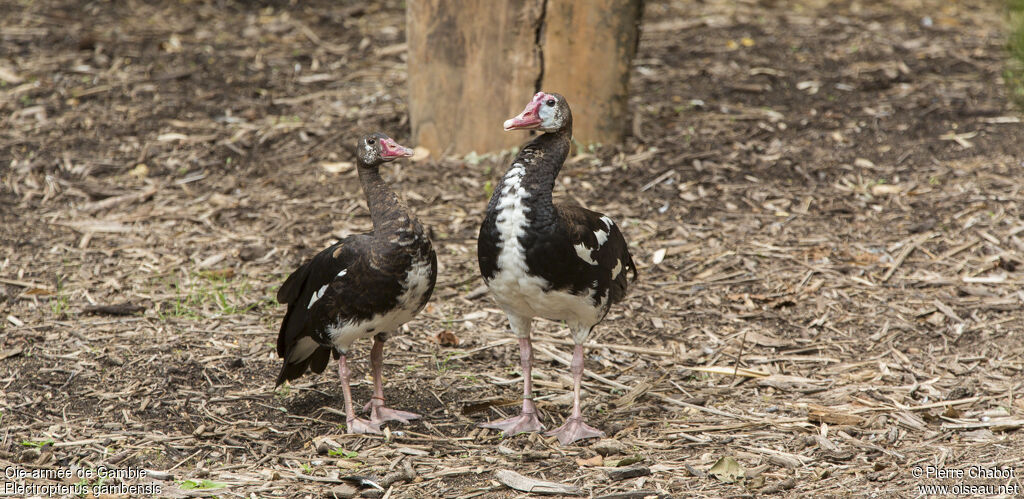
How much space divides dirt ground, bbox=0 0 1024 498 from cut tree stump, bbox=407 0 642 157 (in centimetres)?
19

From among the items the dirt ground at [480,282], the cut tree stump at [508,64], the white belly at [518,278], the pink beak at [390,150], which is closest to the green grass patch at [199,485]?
the dirt ground at [480,282]

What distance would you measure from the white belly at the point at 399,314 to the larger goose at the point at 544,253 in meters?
0.29

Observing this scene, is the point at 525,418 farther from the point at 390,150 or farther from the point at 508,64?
the point at 508,64

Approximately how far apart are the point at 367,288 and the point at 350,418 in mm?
701

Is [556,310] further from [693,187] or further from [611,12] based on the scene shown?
[611,12]

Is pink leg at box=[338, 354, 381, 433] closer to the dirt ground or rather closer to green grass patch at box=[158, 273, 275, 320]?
the dirt ground

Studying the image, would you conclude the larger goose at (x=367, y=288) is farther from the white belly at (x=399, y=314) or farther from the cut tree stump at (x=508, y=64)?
the cut tree stump at (x=508, y=64)

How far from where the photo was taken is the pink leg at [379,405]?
5.07 metres

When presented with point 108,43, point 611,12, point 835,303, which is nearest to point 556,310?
point 835,303

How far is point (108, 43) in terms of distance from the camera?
32.7 feet

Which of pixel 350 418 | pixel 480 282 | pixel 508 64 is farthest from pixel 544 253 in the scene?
pixel 508 64

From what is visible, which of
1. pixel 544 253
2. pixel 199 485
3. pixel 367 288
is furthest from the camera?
pixel 367 288

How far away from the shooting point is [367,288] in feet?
15.6

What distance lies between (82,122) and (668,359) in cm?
558
